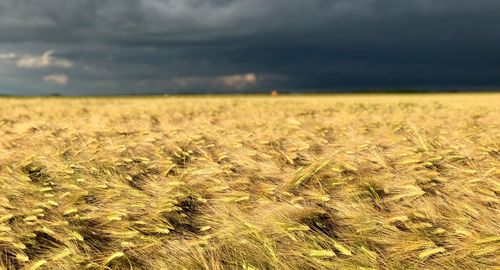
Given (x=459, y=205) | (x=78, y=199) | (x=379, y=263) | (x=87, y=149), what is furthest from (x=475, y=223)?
(x=87, y=149)

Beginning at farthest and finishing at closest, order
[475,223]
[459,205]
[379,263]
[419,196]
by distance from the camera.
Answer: [419,196]
[459,205]
[475,223]
[379,263]

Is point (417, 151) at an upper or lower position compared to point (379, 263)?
upper

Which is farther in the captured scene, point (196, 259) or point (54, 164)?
point (54, 164)

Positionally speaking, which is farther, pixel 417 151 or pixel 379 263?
pixel 417 151

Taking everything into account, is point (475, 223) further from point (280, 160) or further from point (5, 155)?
point (5, 155)

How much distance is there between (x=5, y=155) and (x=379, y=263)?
3.89 m

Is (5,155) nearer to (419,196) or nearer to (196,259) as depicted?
(196,259)

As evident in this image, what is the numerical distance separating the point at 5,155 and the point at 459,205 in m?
4.20

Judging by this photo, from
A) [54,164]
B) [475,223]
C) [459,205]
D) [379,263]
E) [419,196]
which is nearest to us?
[379,263]

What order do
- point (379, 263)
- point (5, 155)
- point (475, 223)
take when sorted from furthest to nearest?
point (5, 155) → point (475, 223) → point (379, 263)

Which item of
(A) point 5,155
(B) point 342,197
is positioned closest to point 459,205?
(B) point 342,197

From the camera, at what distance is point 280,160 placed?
13.4ft

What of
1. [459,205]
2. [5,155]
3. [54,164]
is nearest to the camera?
[459,205]

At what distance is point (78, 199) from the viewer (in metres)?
3.13
